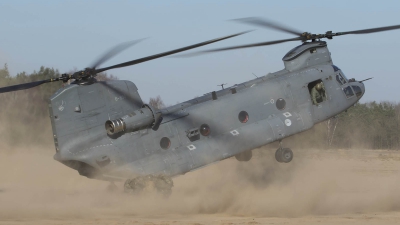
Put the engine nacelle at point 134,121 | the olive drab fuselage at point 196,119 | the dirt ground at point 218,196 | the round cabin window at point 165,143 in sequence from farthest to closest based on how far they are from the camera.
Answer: the round cabin window at point 165,143
the olive drab fuselage at point 196,119
the engine nacelle at point 134,121
the dirt ground at point 218,196

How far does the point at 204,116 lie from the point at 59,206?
5731 millimetres

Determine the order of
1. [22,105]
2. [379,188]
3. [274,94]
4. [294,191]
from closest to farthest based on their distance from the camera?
[274,94] < [294,191] < [379,188] < [22,105]

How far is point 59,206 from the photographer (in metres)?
19.8

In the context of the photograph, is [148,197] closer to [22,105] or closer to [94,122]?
[94,122]

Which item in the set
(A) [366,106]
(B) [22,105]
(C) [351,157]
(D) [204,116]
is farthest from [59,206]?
Result: (A) [366,106]

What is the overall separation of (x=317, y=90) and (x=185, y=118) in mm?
5725

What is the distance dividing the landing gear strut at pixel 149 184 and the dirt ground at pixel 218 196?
0.84 feet

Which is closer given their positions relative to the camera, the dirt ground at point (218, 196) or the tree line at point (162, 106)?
the dirt ground at point (218, 196)

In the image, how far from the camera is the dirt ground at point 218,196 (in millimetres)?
17844

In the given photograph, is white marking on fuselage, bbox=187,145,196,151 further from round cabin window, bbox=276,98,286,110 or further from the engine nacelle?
round cabin window, bbox=276,98,286,110

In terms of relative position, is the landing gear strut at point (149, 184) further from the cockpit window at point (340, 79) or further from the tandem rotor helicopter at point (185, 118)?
the cockpit window at point (340, 79)

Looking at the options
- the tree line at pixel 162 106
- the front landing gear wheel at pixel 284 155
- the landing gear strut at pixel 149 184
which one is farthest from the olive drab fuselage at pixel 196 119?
the tree line at pixel 162 106

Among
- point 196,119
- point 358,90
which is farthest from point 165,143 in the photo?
point 358,90

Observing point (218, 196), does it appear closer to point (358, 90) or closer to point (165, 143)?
point (165, 143)
